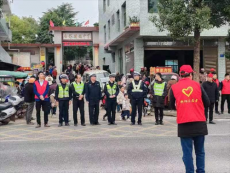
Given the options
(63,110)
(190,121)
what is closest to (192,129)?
(190,121)

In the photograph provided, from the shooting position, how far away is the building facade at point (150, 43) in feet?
76.0

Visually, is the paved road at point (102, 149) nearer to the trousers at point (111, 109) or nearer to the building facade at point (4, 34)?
the trousers at point (111, 109)

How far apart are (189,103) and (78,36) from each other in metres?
37.0

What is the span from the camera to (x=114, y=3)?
1275 inches

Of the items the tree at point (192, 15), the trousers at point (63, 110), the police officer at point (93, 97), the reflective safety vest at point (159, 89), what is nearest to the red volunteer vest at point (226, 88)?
the tree at point (192, 15)

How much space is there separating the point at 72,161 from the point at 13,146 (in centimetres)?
239

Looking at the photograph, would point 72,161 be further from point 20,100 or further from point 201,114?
point 20,100

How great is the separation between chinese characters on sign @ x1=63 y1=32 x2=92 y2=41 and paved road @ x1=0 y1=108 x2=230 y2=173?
3027 centimetres

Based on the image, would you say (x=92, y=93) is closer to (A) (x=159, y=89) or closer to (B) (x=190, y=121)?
(A) (x=159, y=89)

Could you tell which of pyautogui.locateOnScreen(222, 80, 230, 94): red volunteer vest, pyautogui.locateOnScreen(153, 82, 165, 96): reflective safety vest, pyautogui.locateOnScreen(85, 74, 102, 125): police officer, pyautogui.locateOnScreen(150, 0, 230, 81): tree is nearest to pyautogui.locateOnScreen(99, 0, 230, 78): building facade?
pyautogui.locateOnScreen(150, 0, 230, 81): tree

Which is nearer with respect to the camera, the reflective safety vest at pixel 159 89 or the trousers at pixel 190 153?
the trousers at pixel 190 153

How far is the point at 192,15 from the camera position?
582 inches

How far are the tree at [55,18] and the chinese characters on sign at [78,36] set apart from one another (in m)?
13.5

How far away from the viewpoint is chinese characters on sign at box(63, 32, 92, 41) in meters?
41.4
